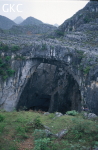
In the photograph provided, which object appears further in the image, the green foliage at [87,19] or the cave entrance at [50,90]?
the green foliage at [87,19]

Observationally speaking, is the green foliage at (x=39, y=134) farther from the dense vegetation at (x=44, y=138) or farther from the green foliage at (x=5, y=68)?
the green foliage at (x=5, y=68)

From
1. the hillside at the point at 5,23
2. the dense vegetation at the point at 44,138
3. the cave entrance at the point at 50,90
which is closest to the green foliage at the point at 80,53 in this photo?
the cave entrance at the point at 50,90

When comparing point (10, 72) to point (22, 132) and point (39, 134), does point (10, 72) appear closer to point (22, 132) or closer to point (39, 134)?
point (22, 132)

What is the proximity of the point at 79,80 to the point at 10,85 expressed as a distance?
5995 millimetres

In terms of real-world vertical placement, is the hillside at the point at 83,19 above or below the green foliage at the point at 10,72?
above

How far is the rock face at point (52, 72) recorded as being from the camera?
11.0 m

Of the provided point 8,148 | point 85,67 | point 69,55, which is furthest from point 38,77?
point 8,148

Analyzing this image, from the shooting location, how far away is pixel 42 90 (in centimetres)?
1744

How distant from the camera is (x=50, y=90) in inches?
681

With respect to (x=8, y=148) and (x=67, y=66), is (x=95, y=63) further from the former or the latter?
(x=8, y=148)

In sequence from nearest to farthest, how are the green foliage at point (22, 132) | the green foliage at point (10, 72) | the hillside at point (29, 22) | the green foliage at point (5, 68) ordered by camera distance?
the green foliage at point (22, 132), the green foliage at point (5, 68), the green foliage at point (10, 72), the hillside at point (29, 22)

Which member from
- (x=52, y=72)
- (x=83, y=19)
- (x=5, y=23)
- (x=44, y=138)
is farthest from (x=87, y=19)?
(x=5, y=23)

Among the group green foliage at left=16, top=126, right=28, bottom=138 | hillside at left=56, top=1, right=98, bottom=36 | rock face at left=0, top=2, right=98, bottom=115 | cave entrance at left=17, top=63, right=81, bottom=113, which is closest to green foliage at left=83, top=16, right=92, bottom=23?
hillside at left=56, top=1, right=98, bottom=36

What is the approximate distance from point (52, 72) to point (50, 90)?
2.14 meters
